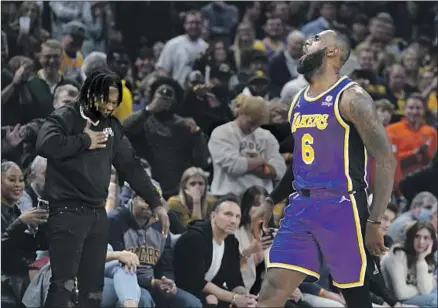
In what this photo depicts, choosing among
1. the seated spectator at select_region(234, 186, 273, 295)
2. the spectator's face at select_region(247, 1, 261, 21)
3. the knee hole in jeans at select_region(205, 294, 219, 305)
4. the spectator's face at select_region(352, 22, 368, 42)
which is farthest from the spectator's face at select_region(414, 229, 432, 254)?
the spectator's face at select_region(247, 1, 261, 21)

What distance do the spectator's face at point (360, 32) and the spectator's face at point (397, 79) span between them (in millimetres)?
1565

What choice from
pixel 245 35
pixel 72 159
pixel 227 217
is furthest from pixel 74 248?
pixel 245 35

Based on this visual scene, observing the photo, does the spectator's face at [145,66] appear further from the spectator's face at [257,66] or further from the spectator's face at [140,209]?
the spectator's face at [140,209]

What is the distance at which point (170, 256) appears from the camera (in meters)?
9.17

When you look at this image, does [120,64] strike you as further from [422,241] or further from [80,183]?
[80,183]

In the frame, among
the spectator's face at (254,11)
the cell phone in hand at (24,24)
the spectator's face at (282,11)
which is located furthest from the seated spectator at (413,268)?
the spectator's face at (254,11)

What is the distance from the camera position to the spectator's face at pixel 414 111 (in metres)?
12.0

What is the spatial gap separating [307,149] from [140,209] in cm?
255

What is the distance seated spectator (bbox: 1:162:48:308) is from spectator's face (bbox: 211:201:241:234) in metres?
1.54

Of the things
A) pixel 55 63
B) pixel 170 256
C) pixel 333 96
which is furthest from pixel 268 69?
pixel 333 96

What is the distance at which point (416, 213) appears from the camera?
10.8 meters

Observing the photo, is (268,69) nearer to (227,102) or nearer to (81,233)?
(227,102)

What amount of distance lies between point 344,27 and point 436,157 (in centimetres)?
376

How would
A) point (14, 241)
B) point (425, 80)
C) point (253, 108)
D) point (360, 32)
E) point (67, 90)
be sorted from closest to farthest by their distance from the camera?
1. point (14, 241)
2. point (67, 90)
3. point (253, 108)
4. point (425, 80)
5. point (360, 32)
